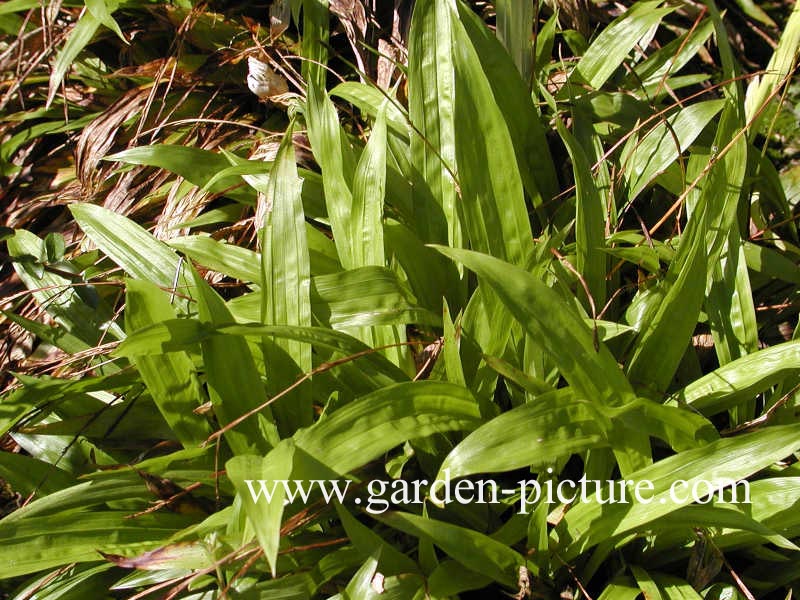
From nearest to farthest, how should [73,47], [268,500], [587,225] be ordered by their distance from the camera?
1. [268,500]
2. [587,225]
3. [73,47]

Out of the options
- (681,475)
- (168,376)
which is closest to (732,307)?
(681,475)

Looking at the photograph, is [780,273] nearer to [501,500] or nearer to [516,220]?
[516,220]

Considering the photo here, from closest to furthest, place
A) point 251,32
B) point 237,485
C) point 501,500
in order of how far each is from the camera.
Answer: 1. point 237,485
2. point 501,500
3. point 251,32

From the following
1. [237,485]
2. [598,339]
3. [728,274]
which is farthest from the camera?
[728,274]

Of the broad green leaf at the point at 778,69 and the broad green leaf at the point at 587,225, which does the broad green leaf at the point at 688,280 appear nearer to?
the broad green leaf at the point at 587,225

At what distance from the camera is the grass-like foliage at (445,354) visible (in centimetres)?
121

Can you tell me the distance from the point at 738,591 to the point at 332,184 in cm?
101

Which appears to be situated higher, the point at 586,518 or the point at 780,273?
the point at 780,273

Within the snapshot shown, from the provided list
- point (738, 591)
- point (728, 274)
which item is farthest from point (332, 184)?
point (738, 591)

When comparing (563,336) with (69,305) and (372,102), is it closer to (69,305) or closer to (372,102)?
(372,102)

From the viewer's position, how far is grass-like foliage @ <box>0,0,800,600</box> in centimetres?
121

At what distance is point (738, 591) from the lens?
1.28 metres

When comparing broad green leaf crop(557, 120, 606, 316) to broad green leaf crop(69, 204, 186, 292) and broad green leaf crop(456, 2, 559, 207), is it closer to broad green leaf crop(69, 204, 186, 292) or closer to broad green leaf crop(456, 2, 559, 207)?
broad green leaf crop(456, 2, 559, 207)

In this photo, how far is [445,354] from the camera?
4.33ft
